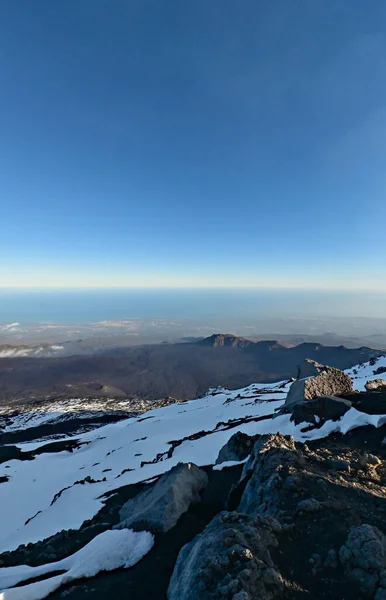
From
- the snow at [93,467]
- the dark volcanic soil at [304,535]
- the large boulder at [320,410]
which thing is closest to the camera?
the dark volcanic soil at [304,535]

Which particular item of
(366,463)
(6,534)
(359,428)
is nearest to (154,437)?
(6,534)

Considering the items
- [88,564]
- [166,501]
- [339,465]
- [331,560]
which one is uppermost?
[331,560]

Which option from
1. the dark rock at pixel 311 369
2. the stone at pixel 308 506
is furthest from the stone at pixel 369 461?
the dark rock at pixel 311 369

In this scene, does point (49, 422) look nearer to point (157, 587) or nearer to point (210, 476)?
point (210, 476)

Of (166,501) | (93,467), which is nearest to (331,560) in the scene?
(166,501)

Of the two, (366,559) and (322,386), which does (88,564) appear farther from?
(322,386)

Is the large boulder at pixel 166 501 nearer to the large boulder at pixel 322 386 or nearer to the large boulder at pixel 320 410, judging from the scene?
the large boulder at pixel 320 410
